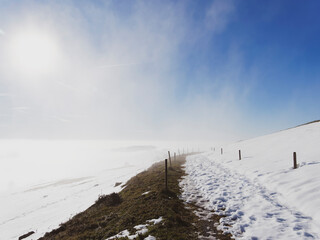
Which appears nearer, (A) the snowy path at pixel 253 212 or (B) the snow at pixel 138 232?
(A) the snowy path at pixel 253 212

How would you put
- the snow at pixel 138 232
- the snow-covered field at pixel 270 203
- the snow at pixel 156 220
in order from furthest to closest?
the snow at pixel 156 220, the snow at pixel 138 232, the snow-covered field at pixel 270 203

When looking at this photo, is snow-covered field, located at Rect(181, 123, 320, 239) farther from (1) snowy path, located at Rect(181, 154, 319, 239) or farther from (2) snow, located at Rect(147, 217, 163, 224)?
(2) snow, located at Rect(147, 217, 163, 224)

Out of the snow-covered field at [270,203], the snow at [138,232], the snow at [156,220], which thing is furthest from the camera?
the snow at [156,220]

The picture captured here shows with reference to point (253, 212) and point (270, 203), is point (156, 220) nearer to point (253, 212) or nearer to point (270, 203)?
point (253, 212)

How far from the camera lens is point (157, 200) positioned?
9.77 meters

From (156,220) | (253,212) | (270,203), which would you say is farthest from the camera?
(270,203)

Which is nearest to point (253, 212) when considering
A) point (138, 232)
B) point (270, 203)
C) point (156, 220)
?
point (270, 203)

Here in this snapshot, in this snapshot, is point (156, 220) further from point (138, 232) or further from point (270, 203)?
point (270, 203)

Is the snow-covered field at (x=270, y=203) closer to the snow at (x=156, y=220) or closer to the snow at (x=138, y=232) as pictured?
the snow at (x=156, y=220)

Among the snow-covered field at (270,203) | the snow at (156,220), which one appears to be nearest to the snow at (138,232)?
the snow at (156,220)

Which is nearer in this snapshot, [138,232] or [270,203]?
[138,232]

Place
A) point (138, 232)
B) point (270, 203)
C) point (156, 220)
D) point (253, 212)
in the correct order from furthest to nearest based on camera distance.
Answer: point (270, 203)
point (253, 212)
point (156, 220)
point (138, 232)

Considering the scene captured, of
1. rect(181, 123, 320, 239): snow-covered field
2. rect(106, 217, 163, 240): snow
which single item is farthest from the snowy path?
rect(106, 217, 163, 240): snow

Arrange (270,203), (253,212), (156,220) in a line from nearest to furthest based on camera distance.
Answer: (156,220)
(253,212)
(270,203)
